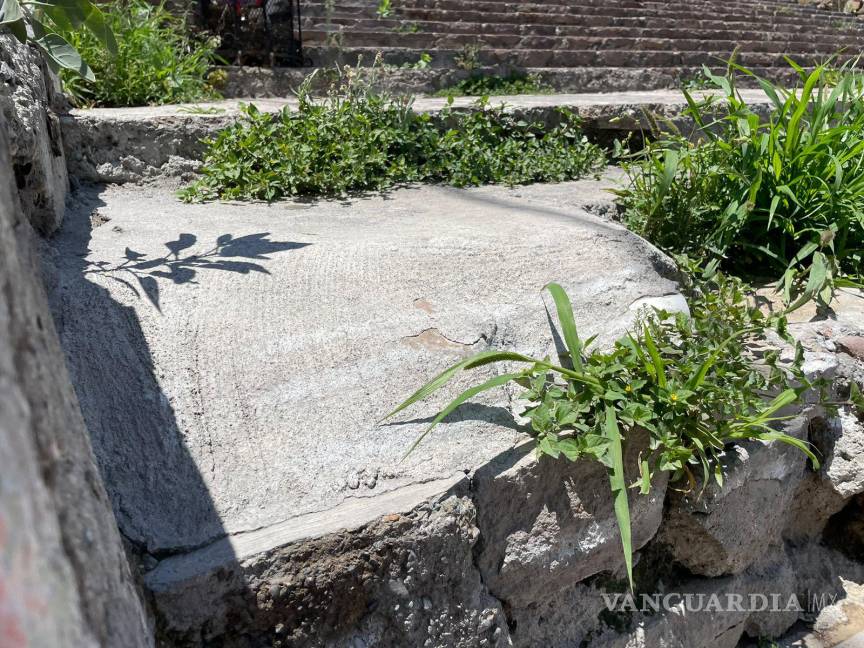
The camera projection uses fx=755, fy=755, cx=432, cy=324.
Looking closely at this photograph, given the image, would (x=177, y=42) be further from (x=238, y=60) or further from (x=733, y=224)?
(x=733, y=224)

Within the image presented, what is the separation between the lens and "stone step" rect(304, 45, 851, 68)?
5883 millimetres

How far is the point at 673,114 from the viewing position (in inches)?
161

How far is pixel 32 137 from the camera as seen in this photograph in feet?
6.60

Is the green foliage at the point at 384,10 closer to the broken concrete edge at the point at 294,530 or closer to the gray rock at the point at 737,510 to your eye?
the gray rock at the point at 737,510

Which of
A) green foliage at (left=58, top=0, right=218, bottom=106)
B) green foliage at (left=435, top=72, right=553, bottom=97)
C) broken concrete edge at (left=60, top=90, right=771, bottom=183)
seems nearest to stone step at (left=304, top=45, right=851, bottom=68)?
green foliage at (left=435, top=72, right=553, bottom=97)

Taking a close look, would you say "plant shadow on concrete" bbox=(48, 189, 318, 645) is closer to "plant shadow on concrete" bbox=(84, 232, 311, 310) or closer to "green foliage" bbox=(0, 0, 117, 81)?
"plant shadow on concrete" bbox=(84, 232, 311, 310)

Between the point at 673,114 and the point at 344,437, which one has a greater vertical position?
the point at 673,114

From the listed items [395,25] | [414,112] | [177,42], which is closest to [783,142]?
[414,112]

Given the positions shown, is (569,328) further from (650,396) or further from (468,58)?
(468,58)

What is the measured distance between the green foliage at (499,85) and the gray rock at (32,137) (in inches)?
140

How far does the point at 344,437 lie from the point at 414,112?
7.60 ft

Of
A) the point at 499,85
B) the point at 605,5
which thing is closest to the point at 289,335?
the point at 499,85

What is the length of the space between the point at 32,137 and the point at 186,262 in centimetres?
53

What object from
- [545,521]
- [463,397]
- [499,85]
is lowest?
[545,521]
